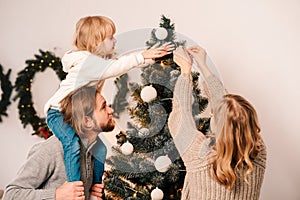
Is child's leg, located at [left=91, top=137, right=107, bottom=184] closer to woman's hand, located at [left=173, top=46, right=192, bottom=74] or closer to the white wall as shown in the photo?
woman's hand, located at [left=173, top=46, right=192, bottom=74]

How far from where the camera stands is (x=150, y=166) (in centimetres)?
228

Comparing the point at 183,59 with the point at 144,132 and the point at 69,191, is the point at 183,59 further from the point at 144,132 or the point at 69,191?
the point at 69,191

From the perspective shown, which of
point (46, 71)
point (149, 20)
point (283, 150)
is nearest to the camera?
point (283, 150)

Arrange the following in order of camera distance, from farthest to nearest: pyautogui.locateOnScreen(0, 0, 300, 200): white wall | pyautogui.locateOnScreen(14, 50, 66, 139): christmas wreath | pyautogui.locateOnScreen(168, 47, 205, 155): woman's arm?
1. pyautogui.locateOnScreen(14, 50, 66, 139): christmas wreath
2. pyautogui.locateOnScreen(0, 0, 300, 200): white wall
3. pyautogui.locateOnScreen(168, 47, 205, 155): woman's arm

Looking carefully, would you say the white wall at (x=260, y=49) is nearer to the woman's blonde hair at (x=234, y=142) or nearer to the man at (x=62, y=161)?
the woman's blonde hair at (x=234, y=142)

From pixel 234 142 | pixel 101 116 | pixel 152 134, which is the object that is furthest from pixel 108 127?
pixel 234 142

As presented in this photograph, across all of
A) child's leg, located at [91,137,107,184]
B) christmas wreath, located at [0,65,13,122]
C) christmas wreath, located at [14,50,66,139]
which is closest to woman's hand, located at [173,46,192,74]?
child's leg, located at [91,137,107,184]

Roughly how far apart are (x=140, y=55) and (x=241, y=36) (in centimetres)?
102

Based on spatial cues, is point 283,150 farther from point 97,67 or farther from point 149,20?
point 97,67

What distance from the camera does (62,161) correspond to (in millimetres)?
2160

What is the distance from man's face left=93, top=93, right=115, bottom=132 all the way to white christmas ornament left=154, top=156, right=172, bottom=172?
0.83 ft

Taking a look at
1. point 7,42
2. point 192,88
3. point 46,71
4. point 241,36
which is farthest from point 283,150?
point 7,42

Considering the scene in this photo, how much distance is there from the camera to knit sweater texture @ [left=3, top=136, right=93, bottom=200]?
2.07 meters

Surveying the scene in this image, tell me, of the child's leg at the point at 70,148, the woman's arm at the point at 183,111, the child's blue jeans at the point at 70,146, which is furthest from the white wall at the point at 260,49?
the child's leg at the point at 70,148
